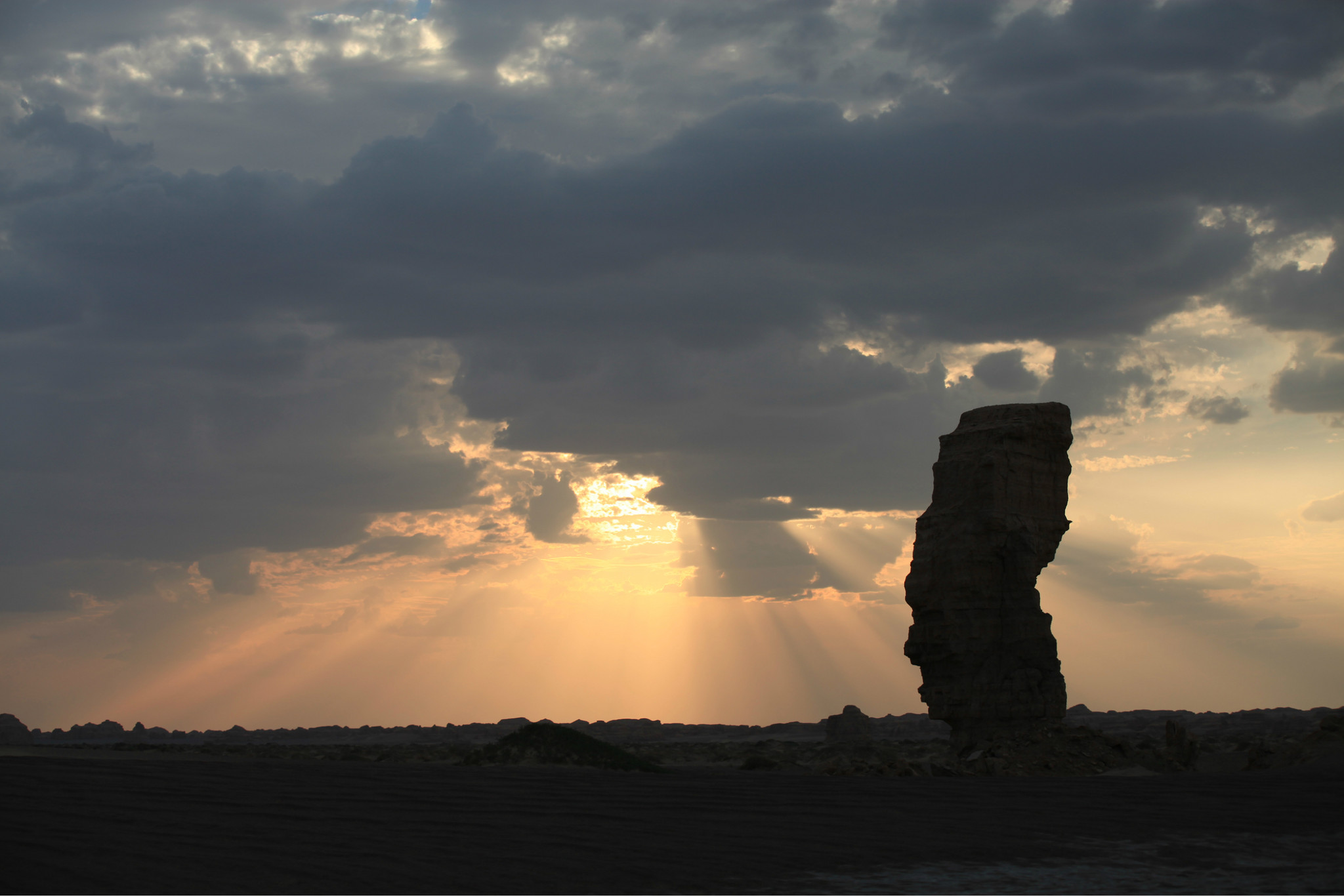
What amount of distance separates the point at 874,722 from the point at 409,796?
110 m

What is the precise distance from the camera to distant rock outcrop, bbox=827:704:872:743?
49594mm

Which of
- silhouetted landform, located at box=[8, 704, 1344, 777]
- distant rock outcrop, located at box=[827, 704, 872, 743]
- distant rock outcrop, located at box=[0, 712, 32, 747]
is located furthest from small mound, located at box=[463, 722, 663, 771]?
distant rock outcrop, located at box=[0, 712, 32, 747]

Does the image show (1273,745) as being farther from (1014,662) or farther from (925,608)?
(925,608)

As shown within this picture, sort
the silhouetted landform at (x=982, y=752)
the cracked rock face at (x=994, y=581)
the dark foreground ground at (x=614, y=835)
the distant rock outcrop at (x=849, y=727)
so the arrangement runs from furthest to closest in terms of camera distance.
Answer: the distant rock outcrop at (x=849, y=727) → the cracked rock face at (x=994, y=581) → the silhouetted landform at (x=982, y=752) → the dark foreground ground at (x=614, y=835)

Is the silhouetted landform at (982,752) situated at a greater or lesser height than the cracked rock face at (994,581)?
lesser

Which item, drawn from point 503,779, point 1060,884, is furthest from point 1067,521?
point 1060,884

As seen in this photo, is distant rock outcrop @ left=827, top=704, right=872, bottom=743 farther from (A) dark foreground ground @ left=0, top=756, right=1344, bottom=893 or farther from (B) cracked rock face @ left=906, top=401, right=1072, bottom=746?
(A) dark foreground ground @ left=0, top=756, right=1344, bottom=893

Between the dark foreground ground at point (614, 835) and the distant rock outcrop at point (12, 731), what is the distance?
Answer: 38.9m

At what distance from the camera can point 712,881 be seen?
1133 cm

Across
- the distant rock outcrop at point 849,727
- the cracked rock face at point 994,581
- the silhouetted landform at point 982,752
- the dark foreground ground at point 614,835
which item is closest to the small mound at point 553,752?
the silhouetted landform at point 982,752

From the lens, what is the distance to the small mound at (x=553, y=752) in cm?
3186

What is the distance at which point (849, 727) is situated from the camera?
50.2 m

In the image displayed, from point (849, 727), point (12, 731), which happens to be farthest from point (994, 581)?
point (12, 731)

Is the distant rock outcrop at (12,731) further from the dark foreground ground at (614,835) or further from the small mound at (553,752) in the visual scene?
the dark foreground ground at (614,835)
